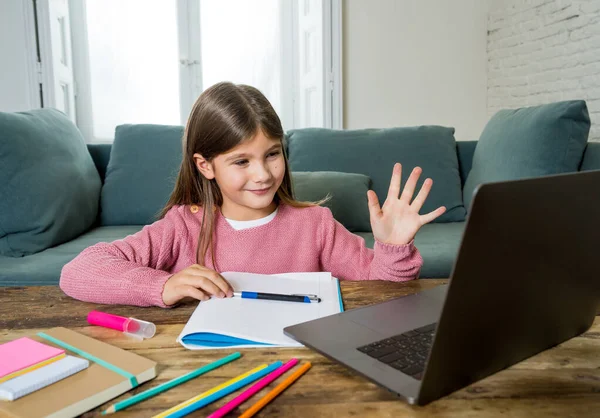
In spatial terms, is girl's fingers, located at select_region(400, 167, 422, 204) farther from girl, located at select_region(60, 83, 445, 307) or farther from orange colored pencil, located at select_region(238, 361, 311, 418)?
orange colored pencil, located at select_region(238, 361, 311, 418)

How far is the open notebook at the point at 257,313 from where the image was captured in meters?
0.65

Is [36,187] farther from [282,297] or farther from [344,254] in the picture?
[282,297]

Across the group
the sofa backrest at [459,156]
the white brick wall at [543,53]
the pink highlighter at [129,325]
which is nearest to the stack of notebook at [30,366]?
the pink highlighter at [129,325]

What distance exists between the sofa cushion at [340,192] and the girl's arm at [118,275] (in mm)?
1141

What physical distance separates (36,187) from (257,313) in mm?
1566

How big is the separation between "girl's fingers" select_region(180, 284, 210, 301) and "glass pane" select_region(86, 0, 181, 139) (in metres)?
3.26

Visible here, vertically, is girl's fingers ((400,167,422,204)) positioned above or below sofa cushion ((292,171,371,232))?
above

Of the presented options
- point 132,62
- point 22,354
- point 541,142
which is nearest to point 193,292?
point 22,354

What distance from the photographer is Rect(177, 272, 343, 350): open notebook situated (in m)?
0.65

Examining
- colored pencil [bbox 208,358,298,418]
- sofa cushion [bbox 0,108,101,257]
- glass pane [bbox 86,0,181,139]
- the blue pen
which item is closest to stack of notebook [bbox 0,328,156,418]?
colored pencil [bbox 208,358,298,418]

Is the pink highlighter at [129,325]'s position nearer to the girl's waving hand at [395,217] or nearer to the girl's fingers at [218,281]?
the girl's fingers at [218,281]

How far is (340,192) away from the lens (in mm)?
2266

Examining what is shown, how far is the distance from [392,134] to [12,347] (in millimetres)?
2224

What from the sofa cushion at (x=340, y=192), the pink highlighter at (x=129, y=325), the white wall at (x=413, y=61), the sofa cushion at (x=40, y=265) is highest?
Answer: the white wall at (x=413, y=61)
